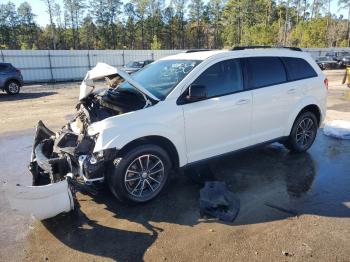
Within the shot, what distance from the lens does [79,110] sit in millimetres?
5012

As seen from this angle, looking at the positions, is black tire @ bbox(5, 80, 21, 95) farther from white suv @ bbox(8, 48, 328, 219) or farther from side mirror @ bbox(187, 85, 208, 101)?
side mirror @ bbox(187, 85, 208, 101)

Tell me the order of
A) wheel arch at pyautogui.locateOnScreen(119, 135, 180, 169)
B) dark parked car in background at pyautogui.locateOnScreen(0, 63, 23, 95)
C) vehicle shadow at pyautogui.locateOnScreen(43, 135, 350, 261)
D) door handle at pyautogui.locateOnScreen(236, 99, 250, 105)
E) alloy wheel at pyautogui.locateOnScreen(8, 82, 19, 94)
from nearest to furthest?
1. vehicle shadow at pyautogui.locateOnScreen(43, 135, 350, 261)
2. wheel arch at pyautogui.locateOnScreen(119, 135, 180, 169)
3. door handle at pyautogui.locateOnScreen(236, 99, 250, 105)
4. dark parked car in background at pyautogui.locateOnScreen(0, 63, 23, 95)
5. alloy wheel at pyautogui.locateOnScreen(8, 82, 19, 94)

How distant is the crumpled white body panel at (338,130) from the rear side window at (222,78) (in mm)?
3569

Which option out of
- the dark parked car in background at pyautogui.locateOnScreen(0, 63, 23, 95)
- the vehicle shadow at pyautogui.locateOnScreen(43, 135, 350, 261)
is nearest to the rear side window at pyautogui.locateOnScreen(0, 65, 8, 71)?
the dark parked car in background at pyautogui.locateOnScreen(0, 63, 23, 95)

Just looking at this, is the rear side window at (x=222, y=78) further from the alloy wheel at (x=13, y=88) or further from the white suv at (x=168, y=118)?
the alloy wheel at (x=13, y=88)

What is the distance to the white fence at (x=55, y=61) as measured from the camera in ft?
84.1

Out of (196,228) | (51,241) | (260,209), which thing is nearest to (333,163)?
(260,209)

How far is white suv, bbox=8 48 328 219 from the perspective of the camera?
4.09 meters

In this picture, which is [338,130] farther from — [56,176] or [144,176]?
[56,176]

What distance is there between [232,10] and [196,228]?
81717 mm

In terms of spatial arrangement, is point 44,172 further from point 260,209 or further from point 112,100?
point 260,209

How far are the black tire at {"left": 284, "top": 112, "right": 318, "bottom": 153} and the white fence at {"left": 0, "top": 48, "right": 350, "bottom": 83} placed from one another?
2393cm

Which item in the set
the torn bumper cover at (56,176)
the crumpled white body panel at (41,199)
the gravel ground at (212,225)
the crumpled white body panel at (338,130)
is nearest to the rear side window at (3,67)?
the gravel ground at (212,225)

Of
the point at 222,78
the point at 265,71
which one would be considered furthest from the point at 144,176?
the point at 265,71
